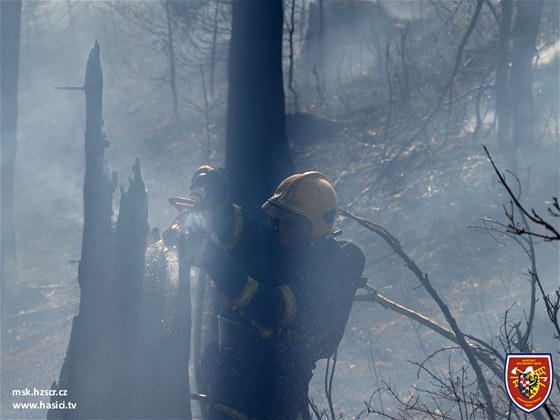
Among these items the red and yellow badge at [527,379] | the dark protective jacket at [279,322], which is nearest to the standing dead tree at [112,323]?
the dark protective jacket at [279,322]

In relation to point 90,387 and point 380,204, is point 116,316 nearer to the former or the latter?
point 90,387

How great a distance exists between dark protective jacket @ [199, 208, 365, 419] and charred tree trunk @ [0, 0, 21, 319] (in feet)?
26.2

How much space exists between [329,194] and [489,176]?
6.55m

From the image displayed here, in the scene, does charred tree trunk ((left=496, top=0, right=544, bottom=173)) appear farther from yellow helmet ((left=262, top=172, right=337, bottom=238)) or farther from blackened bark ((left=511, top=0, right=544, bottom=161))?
yellow helmet ((left=262, top=172, right=337, bottom=238))

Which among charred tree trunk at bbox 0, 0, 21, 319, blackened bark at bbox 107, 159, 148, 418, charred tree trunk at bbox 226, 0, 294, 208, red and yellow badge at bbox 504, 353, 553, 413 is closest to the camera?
red and yellow badge at bbox 504, 353, 553, 413

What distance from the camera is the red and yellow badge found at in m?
3.35

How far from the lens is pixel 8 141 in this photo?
11.9 m

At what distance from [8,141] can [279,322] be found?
9.03m

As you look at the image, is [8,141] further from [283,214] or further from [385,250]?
[283,214]

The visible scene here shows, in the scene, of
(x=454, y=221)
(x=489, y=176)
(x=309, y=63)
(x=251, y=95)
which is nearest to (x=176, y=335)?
(x=251, y=95)

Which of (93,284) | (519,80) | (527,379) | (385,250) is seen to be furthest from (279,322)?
(519,80)

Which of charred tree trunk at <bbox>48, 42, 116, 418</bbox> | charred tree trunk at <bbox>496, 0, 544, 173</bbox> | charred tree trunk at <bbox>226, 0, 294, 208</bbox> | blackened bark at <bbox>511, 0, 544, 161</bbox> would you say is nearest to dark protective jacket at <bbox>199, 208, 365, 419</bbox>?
charred tree trunk at <bbox>48, 42, 116, 418</bbox>

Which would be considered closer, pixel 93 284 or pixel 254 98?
pixel 93 284

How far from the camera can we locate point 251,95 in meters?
6.79
